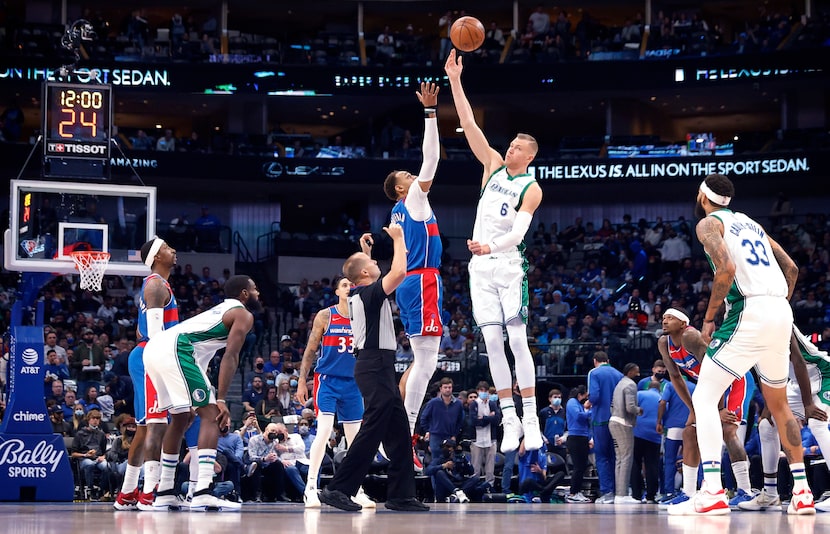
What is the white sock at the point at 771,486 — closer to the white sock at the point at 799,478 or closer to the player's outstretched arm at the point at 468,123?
the white sock at the point at 799,478

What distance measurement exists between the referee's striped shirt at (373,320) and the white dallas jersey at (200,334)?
4.74 feet

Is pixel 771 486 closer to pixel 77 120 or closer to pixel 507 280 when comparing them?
pixel 507 280

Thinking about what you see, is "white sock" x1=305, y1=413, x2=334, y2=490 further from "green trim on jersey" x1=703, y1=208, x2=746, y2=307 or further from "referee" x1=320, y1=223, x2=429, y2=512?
"green trim on jersey" x1=703, y1=208, x2=746, y2=307

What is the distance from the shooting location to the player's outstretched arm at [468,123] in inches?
431

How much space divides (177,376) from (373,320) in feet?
7.04

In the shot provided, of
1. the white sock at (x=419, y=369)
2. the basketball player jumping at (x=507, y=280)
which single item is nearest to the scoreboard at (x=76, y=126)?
the white sock at (x=419, y=369)

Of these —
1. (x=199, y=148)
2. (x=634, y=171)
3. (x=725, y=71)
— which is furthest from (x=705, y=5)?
(x=199, y=148)

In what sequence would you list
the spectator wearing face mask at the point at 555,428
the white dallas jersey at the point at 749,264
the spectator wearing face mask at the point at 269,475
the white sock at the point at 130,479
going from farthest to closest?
the spectator wearing face mask at the point at 555,428, the spectator wearing face mask at the point at 269,475, the white sock at the point at 130,479, the white dallas jersey at the point at 749,264

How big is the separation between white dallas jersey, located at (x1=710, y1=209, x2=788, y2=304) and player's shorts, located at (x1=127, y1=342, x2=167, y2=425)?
5643 mm

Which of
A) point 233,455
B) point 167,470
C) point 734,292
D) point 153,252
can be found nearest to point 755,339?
point 734,292

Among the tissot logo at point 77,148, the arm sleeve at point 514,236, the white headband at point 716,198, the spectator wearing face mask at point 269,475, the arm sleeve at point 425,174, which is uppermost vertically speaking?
the tissot logo at point 77,148

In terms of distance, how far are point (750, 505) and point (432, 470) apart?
282 inches

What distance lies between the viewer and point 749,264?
9336mm

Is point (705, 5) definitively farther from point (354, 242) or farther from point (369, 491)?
point (369, 491)
